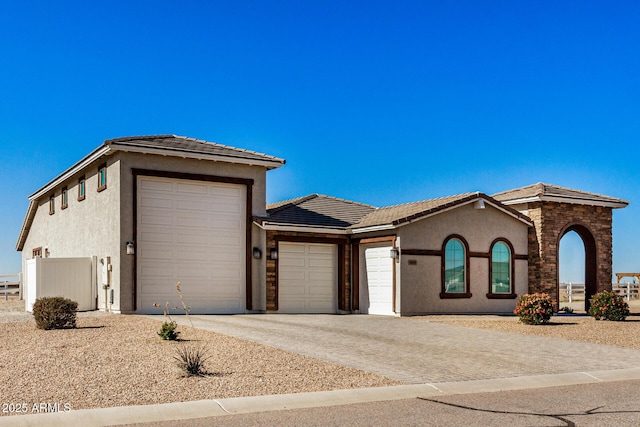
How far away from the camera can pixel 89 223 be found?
75.7 feet

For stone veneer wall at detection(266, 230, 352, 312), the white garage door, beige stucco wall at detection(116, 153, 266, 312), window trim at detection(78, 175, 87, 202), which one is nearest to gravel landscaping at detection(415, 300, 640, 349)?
the white garage door

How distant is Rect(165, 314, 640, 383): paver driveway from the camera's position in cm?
1089

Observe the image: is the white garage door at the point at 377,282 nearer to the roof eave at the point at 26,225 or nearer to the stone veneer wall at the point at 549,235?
the stone veneer wall at the point at 549,235

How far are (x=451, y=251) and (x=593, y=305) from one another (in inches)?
185

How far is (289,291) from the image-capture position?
22.9 m

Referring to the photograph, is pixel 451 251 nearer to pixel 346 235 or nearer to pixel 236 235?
pixel 346 235

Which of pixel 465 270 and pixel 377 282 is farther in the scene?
pixel 465 270

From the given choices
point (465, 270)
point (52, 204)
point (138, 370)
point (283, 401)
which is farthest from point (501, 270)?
point (52, 204)

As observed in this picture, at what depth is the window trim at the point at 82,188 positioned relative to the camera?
23.9 m

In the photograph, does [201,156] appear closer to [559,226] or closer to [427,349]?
[427,349]

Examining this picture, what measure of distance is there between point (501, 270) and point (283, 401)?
16977 millimetres

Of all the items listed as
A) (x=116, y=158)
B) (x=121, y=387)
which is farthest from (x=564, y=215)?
(x=121, y=387)

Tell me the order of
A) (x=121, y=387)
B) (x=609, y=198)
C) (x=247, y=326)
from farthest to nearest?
(x=609, y=198), (x=247, y=326), (x=121, y=387)

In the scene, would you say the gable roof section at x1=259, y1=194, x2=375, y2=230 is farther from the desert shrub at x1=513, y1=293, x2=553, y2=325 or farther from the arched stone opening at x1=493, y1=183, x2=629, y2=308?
the desert shrub at x1=513, y1=293, x2=553, y2=325
